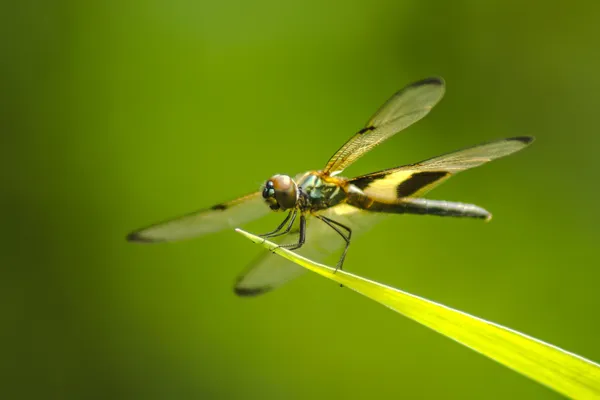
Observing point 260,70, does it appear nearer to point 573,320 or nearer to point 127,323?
point 127,323

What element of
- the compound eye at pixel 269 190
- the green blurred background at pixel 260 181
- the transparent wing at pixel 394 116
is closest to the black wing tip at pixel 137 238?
the compound eye at pixel 269 190

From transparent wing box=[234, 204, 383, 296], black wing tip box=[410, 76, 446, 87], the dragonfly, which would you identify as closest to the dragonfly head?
the dragonfly

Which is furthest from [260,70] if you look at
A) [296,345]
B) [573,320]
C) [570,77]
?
[573,320]

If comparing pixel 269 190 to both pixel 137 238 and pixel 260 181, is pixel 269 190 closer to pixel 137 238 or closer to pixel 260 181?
pixel 137 238

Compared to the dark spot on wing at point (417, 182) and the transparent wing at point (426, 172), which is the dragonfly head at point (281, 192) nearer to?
the transparent wing at point (426, 172)

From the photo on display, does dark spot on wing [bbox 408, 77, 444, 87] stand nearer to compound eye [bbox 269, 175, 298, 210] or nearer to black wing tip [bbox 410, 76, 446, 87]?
black wing tip [bbox 410, 76, 446, 87]

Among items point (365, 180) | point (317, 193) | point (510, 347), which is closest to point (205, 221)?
point (317, 193)
